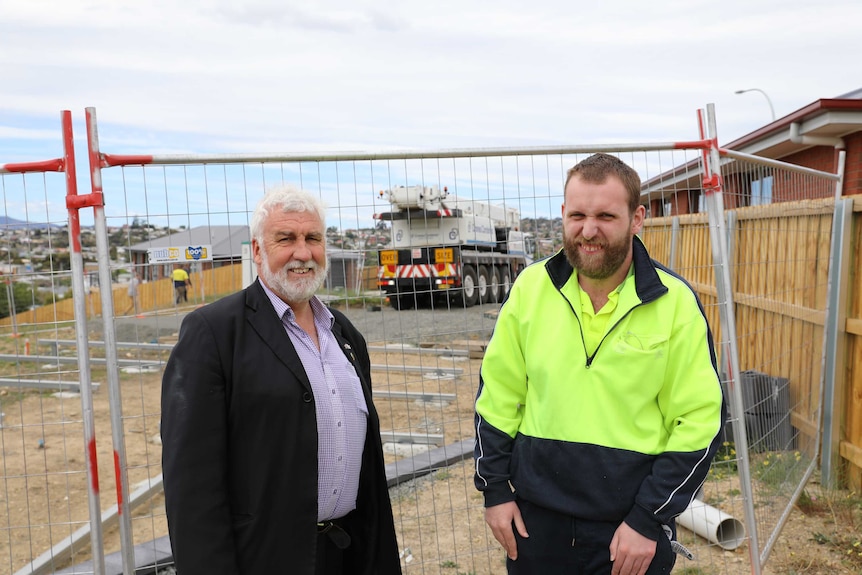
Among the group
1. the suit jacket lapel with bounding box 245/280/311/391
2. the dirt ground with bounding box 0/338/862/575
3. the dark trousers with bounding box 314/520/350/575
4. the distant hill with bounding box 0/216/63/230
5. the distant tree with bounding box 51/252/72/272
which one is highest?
the distant hill with bounding box 0/216/63/230

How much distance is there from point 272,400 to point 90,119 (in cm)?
155

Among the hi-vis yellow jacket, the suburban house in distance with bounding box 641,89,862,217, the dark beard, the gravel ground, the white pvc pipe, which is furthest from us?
the suburban house in distance with bounding box 641,89,862,217

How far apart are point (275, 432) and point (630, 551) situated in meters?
1.17

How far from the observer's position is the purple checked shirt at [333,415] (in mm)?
2322

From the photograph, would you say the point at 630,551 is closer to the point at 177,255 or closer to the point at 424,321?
the point at 424,321

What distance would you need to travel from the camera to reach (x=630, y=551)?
2.19 meters

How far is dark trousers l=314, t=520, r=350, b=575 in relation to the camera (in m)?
2.39

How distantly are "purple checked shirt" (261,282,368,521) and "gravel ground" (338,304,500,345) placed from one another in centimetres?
90

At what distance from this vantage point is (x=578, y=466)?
7.43 ft

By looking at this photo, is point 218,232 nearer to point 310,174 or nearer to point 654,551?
point 310,174

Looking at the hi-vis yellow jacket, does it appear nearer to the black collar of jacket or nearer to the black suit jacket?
the black collar of jacket

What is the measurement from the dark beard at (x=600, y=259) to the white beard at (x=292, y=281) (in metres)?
0.88

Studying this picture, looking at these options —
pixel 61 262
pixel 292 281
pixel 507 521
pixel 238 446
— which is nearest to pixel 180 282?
pixel 61 262

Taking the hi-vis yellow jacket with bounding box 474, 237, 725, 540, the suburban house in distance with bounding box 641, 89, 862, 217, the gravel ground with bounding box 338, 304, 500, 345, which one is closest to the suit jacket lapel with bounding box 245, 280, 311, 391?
the hi-vis yellow jacket with bounding box 474, 237, 725, 540
